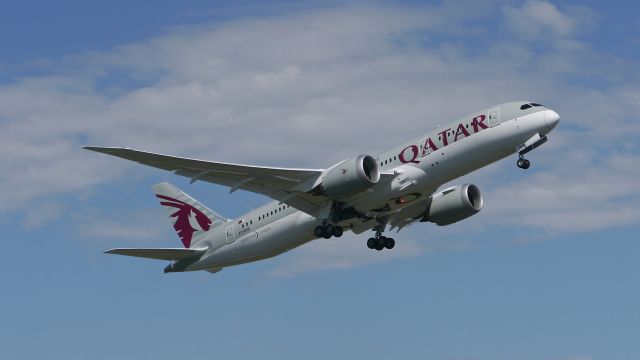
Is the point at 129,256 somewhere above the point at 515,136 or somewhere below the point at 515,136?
below

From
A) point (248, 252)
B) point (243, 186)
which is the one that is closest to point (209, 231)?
point (248, 252)

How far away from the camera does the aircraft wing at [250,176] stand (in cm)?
5088

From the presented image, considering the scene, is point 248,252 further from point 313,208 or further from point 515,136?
point 515,136

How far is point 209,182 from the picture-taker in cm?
5366

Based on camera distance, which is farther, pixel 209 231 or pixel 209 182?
pixel 209 231

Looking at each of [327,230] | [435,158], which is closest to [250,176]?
[327,230]

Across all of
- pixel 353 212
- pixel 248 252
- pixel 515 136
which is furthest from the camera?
pixel 248 252

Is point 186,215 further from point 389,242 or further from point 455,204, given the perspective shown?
point 455,204

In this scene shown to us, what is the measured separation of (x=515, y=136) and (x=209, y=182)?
535 inches

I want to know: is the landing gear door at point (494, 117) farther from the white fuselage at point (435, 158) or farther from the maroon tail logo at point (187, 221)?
the maroon tail logo at point (187, 221)

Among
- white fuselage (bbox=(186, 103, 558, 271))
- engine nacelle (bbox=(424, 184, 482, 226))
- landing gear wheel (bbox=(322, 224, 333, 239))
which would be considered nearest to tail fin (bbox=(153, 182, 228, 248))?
white fuselage (bbox=(186, 103, 558, 271))

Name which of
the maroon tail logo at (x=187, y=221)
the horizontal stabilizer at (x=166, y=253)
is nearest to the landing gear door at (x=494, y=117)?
the horizontal stabilizer at (x=166, y=253)

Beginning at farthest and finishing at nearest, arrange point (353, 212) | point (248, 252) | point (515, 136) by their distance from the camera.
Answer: point (248, 252), point (353, 212), point (515, 136)

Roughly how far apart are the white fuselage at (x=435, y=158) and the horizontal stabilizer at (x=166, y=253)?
5516mm
